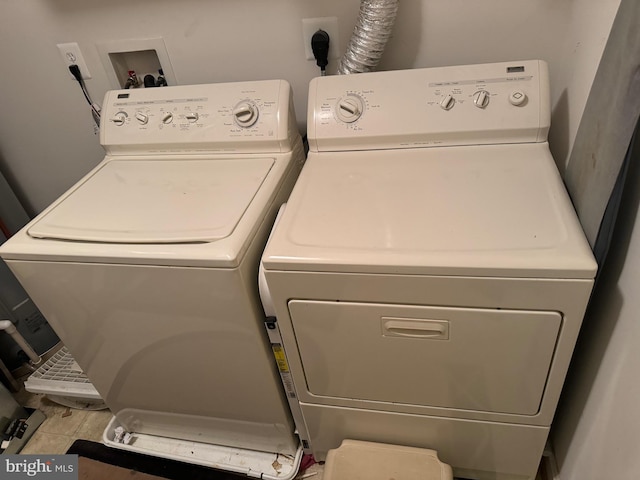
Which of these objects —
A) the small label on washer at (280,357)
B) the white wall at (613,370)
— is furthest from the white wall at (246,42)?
the small label on washer at (280,357)

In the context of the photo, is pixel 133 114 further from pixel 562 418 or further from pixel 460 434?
pixel 562 418

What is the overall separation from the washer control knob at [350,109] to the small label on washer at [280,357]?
2.04 ft

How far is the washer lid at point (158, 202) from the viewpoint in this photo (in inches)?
36.6

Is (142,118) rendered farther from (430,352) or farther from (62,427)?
(62,427)

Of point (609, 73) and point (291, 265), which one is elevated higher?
point (609, 73)

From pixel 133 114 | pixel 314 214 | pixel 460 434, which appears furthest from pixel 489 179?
pixel 133 114

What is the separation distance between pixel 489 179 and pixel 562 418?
2.36 ft

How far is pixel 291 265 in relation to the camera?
805 millimetres

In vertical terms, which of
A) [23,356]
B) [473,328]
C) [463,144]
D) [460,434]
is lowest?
[23,356]

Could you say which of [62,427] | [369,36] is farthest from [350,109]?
[62,427]

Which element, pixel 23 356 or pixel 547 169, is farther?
pixel 23 356

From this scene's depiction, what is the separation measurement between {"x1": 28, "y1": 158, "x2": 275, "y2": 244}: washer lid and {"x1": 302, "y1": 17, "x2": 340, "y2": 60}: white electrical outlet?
410 millimetres

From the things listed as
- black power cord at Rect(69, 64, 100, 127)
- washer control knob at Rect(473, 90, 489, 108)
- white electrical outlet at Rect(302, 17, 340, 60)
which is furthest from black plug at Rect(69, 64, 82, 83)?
washer control knob at Rect(473, 90, 489, 108)

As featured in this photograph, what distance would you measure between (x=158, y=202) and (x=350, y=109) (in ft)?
1.82
